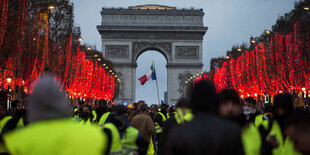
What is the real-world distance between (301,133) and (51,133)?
2.26 meters

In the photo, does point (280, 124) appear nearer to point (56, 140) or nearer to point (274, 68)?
point (56, 140)

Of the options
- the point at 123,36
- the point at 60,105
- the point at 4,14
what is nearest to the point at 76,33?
the point at 4,14

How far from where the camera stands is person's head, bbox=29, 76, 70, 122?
3809 millimetres

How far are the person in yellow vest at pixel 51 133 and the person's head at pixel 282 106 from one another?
3622 mm

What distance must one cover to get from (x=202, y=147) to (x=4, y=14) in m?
20.7

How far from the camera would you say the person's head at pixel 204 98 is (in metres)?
4.31

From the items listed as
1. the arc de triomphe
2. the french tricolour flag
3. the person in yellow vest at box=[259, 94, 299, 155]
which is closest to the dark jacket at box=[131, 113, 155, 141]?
the person in yellow vest at box=[259, 94, 299, 155]

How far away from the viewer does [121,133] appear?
7121mm

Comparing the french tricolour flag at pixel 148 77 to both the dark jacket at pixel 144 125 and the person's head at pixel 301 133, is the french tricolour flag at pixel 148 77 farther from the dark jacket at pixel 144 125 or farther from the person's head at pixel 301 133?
the person's head at pixel 301 133

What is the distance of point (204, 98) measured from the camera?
4344mm

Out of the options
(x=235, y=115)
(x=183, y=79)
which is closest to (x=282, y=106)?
(x=235, y=115)

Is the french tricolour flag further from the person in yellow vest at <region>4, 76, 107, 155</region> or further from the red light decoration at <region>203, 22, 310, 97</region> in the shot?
the person in yellow vest at <region>4, 76, 107, 155</region>

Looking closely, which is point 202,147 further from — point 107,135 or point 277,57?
point 277,57

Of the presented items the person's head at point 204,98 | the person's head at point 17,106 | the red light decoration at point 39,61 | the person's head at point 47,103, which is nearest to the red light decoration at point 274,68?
the red light decoration at point 39,61
